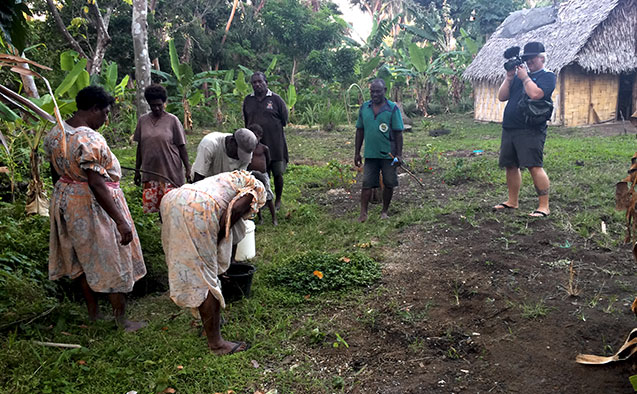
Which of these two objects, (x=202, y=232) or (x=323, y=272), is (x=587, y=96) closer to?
(x=323, y=272)

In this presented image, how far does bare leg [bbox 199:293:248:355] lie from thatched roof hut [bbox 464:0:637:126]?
12.6 metres

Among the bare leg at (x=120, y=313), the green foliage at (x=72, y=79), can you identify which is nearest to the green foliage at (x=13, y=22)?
the bare leg at (x=120, y=313)

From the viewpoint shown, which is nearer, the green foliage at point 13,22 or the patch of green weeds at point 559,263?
the green foliage at point 13,22

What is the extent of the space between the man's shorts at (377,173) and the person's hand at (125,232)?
326 centimetres

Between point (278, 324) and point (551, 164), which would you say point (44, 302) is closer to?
point (278, 324)

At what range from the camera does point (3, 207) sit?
A: 4945 millimetres

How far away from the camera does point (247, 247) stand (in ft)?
15.4

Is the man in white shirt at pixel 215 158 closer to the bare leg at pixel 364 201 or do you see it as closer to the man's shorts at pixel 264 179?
the man's shorts at pixel 264 179

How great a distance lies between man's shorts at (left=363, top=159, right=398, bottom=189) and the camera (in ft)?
19.0

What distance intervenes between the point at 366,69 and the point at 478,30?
272 inches

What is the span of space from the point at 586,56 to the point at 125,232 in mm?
13445

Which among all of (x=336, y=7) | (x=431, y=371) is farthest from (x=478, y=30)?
(x=431, y=371)

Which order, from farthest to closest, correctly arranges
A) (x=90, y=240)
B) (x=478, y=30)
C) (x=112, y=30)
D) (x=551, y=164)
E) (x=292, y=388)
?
(x=478, y=30) < (x=112, y=30) < (x=551, y=164) < (x=90, y=240) < (x=292, y=388)

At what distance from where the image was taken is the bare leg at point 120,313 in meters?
3.40
